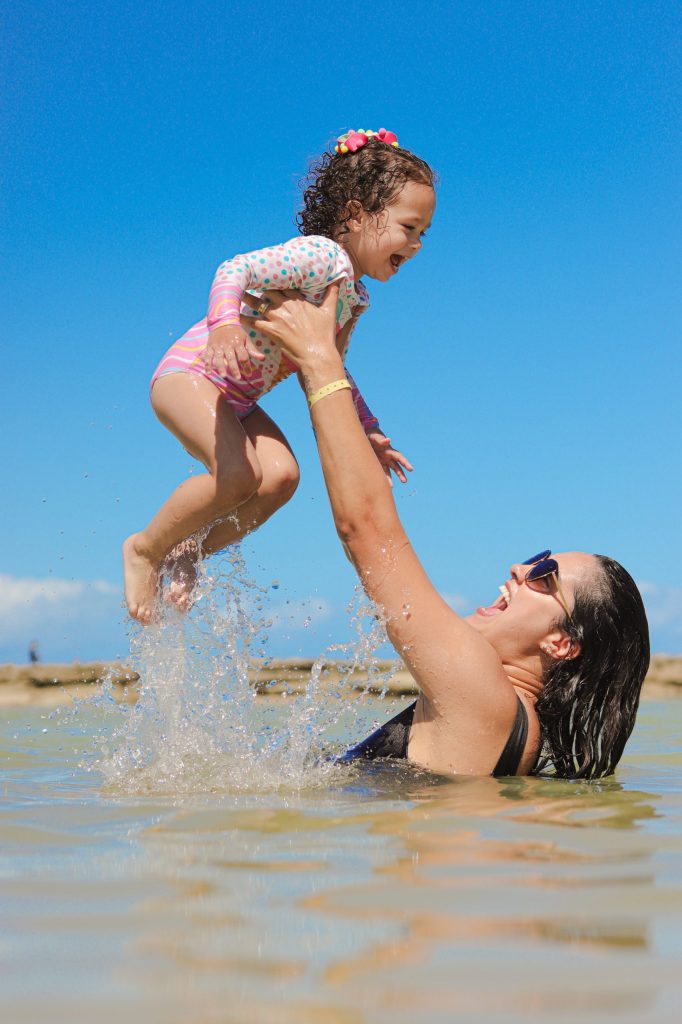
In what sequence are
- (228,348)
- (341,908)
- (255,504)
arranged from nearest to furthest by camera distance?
(341,908), (228,348), (255,504)

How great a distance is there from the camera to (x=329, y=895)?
6.31 feet

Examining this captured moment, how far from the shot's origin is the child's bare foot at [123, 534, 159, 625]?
439 cm

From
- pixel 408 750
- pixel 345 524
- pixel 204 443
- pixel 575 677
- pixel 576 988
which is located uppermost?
pixel 204 443

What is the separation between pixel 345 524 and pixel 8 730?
500 centimetres

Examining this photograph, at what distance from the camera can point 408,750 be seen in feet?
12.9

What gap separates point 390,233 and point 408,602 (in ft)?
5.55

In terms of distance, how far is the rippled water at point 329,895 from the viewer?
1.42 meters

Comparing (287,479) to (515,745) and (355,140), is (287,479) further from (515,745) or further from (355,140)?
(355,140)

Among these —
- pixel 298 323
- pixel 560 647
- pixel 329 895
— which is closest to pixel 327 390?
pixel 298 323

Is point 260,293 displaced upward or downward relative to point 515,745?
upward

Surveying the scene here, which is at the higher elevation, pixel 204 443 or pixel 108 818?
pixel 204 443

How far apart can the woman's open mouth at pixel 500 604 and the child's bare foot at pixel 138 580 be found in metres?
1.40

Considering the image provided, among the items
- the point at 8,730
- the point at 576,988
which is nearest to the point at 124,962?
the point at 576,988

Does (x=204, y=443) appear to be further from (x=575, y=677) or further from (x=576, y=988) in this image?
(x=576, y=988)
